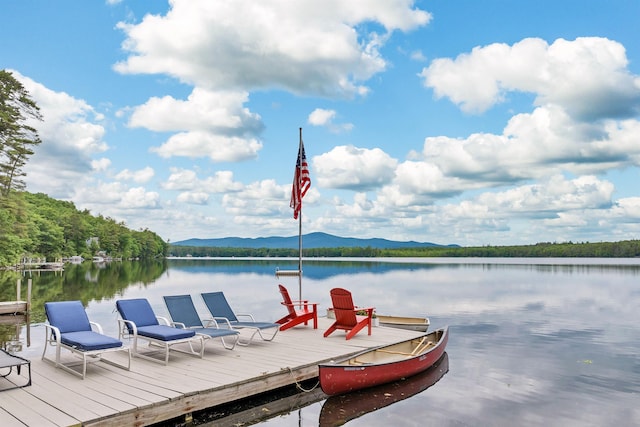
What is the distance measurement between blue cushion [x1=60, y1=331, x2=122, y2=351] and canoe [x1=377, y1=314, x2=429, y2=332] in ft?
30.7

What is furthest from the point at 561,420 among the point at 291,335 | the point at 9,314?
the point at 9,314

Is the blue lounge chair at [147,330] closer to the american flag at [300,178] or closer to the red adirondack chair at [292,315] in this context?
the red adirondack chair at [292,315]

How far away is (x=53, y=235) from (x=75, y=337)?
249 ft

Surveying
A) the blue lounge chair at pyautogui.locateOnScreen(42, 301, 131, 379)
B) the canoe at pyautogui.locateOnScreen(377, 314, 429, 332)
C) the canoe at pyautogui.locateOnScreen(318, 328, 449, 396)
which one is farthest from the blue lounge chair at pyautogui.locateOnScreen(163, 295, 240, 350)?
the canoe at pyautogui.locateOnScreen(377, 314, 429, 332)

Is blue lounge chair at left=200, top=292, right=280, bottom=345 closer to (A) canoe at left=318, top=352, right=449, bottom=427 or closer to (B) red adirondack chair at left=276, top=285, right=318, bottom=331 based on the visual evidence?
(B) red adirondack chair at left=276, top=285, right=318, bottom=331

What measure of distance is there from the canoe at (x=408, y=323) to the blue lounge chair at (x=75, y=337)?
8.82m

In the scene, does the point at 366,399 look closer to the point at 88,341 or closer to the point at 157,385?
the point at 157,385

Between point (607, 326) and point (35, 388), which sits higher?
point (35, 388)

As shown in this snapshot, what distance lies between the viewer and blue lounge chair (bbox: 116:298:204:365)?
838 centimetres

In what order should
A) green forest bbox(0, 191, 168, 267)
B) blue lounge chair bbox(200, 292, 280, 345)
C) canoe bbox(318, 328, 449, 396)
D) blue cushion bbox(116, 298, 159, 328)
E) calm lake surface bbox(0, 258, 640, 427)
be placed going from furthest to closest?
1. green forest bbox(0, 191, 168, 267)
2. blue lounge chair bbox(200, 292, 280, 345)
3. blue cushion bbox(116, 298, 159, 328)
4. calm lake surface bbox(0, 258, 640, 427)
5. canoe bbox(318, 328, 449, 396)

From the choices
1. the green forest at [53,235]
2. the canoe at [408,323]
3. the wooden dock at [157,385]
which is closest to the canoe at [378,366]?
the wooden dock at [157,385]

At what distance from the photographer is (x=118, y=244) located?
11238 centimetres

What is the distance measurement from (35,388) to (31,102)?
3770 cm

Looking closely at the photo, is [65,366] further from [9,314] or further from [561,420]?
[9,314]
